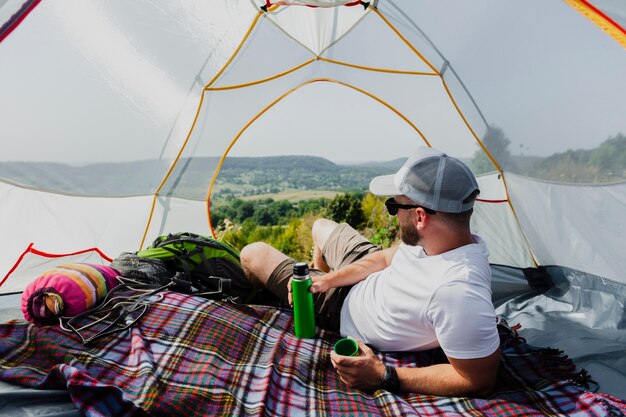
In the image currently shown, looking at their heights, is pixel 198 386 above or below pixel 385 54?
below

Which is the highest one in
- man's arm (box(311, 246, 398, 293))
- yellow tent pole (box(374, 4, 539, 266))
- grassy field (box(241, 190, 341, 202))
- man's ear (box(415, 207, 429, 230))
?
yellow tent pole (box(374, 4, 539, 266))

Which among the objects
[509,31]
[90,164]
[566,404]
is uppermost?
[509,31]

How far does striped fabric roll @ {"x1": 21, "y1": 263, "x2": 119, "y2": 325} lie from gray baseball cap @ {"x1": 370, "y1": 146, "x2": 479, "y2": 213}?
4.36 feet

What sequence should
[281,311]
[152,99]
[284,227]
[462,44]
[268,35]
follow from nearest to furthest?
[281,311] → [462,44] → [152,99] → [268,35] → [284,227]

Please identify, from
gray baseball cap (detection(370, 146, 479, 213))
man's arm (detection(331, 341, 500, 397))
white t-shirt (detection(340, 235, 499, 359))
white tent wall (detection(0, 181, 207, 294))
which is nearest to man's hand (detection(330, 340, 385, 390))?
man's arm (detection(331, 341, 500, 397))

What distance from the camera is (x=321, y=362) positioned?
1964 millimetres

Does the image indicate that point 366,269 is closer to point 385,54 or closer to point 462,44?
point 462,44

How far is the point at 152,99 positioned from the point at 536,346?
98.8 inches

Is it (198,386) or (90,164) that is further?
(90,164)

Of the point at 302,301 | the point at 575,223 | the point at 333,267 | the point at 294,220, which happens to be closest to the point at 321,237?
the point at 333,267

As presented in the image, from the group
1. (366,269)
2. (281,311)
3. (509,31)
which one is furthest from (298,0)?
(281,311)

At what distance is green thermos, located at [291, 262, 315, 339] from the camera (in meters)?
2.03

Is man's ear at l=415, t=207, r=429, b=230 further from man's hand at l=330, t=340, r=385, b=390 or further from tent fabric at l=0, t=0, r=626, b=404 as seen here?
tent fabric at l=0, t=0, r=626, b=404

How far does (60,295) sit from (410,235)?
4.59 feet
